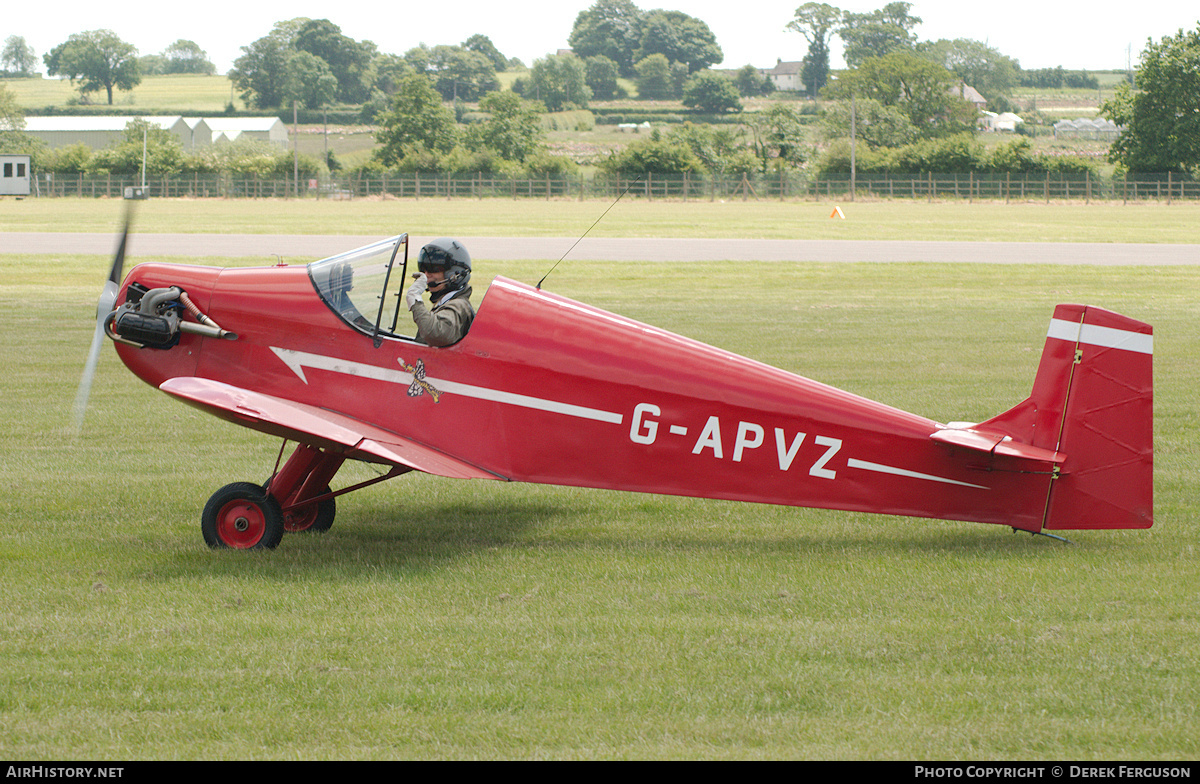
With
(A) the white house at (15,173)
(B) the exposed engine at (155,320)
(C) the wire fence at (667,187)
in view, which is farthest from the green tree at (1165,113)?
(B) the exposed engine at (155,320)

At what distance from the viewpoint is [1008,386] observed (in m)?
13.4

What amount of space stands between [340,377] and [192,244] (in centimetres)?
2927

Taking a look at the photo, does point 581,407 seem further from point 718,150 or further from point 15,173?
point 718,150

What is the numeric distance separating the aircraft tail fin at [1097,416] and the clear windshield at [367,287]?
405 centimetres

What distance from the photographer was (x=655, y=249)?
1358 inches

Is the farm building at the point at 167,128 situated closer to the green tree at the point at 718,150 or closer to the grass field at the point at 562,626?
the green tree at the point at 718,150

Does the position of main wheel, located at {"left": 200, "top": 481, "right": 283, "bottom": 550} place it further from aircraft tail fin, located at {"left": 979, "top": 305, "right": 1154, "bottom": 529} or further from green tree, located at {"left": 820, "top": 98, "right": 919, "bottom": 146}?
green tree, located at {"left": 820, "top": 98, "right": 919, "bottom": 146}

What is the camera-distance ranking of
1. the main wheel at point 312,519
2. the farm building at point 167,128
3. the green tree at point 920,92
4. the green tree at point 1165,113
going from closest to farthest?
1. the main wheel at point 312,519
2. the green tree at point 1165,113
3. the green tree at point 920,92
4. the farm building at point 167,128

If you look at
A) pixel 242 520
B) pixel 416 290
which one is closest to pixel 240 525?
pixel 242 520

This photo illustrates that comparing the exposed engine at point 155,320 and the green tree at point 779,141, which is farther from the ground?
the green tree at point 779,141

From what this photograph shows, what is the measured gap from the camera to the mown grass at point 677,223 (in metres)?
41.8

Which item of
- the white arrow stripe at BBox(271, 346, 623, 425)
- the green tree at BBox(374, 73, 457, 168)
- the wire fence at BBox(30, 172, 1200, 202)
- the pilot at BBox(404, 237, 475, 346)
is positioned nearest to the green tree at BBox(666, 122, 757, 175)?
the wire fence at BBox(30, 172, 1200, 202)
